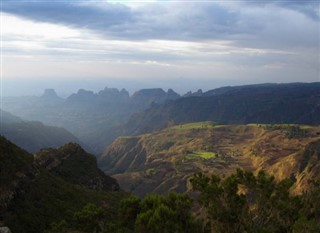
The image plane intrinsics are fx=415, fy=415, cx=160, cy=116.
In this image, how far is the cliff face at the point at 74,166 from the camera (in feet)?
385

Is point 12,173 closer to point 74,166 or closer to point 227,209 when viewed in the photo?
point 74,166

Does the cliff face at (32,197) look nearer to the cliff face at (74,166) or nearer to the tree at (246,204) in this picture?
the cliff face at (74,166)


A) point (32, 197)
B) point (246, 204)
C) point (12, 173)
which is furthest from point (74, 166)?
point (246, 204)

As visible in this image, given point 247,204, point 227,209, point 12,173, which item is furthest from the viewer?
point 12,173

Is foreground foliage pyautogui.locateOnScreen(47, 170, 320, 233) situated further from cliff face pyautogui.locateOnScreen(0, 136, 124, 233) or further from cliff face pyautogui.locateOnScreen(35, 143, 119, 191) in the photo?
cliff face pyautogui.locateOnScreen(35, 143, 119, 191)

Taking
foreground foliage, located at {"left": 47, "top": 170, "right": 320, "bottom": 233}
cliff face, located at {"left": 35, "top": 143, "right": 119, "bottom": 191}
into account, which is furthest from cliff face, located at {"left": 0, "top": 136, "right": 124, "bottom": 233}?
foreground foliage, located at {"left": 47, "top": 170, "right": 320, "bottom": 233}

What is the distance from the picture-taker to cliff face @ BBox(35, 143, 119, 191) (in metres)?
118

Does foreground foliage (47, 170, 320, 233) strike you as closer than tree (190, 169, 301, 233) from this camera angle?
Yes

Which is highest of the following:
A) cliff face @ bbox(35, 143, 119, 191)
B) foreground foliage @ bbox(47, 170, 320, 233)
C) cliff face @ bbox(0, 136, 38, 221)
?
foreground foliage @ bbox(47, 170, 320, 233)

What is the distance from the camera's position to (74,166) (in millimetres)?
123812

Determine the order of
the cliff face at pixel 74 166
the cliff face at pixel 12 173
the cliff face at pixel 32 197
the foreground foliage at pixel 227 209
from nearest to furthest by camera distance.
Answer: the foreground foliage at pixel 227 209
the cliff face at pixel 32 197
the cliff face at pixel 12 173
the cliff face at pixel 74 166

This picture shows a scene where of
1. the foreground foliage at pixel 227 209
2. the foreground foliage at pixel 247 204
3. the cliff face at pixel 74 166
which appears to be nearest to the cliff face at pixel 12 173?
the cliff face at pixel 74 166

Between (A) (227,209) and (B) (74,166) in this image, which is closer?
(A) (227,209)

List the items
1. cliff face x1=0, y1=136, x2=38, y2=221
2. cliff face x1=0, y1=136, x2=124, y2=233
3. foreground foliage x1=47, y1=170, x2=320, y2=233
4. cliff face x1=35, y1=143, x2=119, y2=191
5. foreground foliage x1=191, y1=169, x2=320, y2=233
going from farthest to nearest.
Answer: cliff face x1=35, y1=143, x2=119, y2=191, cliff face x1=0, y1=136, x2=38, y2=221, cliff face x1=0, y1=136, x2=124, y2=233, foreground foliage x1=191, y1=169, x2=320, y2=233, foreground foliage x1=47, y1=170, x2=320, y2=233
